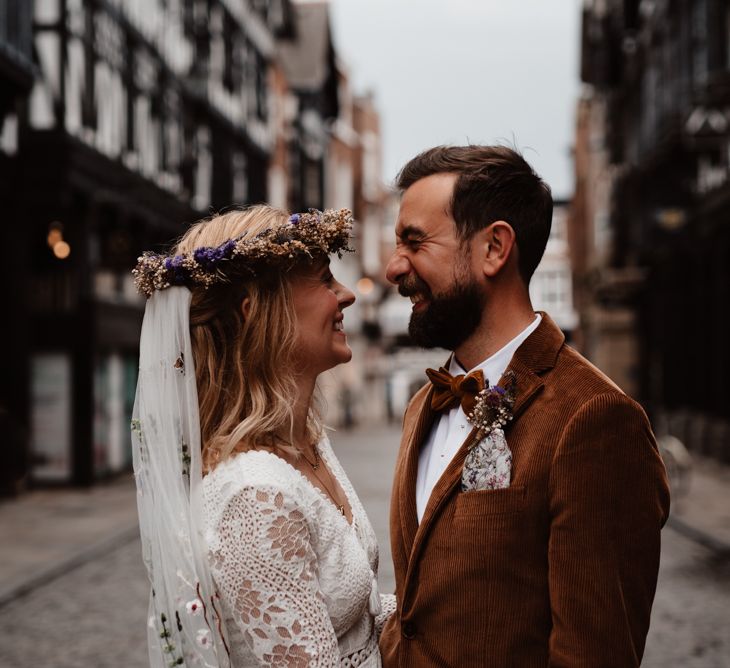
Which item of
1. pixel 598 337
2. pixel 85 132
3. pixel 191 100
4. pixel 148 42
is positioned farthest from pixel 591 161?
pixel 85 132

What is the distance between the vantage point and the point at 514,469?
266 cm

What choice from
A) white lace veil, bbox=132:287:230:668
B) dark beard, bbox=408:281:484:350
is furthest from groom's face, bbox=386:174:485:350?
white lace veil, bbox=132:287:230:668

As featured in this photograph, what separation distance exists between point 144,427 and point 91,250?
1699cm

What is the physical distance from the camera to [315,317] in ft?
9.73

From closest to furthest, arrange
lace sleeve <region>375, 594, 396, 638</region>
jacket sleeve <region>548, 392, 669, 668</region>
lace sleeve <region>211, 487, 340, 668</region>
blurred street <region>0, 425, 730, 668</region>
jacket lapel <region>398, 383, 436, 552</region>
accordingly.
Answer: jacket sleeve <region>548, 392, 669, 668</region>, lace sleeve <region>211, 487, 340, 668</region>, jacket lapel <region>398, 383, 436, 552</region>, lace sleeve <region>375, 594, 396, 638</region>, blurred street <region>0, 425, 730, 668</region>

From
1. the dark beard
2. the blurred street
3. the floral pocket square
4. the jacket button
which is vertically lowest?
the blurred street

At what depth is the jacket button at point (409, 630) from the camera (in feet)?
9.18

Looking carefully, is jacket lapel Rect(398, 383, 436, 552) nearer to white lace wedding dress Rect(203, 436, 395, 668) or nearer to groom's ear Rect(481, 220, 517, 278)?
white lace wedding dress Rect(203, 436, 395, 668)

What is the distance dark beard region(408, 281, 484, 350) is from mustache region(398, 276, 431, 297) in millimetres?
23

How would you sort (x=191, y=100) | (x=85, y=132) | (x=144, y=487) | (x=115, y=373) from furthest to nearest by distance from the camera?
(x=191, y=100), (x=115, y=373), (x=85, y=132), (x=144, y=487)

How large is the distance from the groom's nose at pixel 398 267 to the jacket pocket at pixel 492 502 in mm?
591

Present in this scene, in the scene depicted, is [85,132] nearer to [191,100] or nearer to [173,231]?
[173,231]

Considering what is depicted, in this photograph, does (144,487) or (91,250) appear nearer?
(144,487)

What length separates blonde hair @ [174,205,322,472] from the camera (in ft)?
9.40
